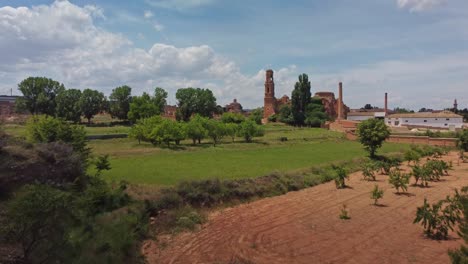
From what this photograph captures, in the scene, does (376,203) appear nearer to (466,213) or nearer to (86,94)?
(466,213)

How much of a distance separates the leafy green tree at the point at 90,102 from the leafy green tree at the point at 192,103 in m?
16.6

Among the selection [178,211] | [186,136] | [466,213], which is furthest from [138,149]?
[466,213]

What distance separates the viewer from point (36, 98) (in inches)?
2505

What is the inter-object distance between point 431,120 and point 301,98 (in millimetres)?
25963

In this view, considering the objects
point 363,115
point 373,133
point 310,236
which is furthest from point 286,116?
point 310,236

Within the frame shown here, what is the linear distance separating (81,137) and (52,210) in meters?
16.1

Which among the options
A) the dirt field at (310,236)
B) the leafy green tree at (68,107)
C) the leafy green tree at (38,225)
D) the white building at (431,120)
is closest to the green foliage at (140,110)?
the leafy green tree at (68,107)

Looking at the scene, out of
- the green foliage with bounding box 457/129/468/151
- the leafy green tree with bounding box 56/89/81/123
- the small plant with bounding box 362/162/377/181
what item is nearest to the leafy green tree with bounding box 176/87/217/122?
the leafy green tree with bounding box 56/89/81/123

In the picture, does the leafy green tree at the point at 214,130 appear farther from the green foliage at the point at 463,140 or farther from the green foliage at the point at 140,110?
the green foliage at the point at 463,140

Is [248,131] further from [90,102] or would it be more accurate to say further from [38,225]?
[38,225]

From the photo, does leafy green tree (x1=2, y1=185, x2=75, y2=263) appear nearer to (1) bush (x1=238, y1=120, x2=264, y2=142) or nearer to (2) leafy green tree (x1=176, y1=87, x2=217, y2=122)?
(1) bush (x1=238, y1=120, x2=264, y2=142)

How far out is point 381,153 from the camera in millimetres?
35531

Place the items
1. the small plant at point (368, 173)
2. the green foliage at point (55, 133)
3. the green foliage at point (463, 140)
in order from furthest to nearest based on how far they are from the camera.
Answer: the green foliage at point (463, 140), the small plant at point (368, 173), the green foliage at point (55, 133)

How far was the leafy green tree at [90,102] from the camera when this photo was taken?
65688 mm
